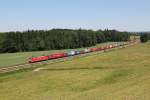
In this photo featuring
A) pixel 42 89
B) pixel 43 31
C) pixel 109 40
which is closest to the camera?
pixel 42 89

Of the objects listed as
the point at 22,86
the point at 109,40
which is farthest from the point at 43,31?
the point at 22,86

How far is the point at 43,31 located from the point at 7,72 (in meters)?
78.6

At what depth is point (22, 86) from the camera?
29.4 metres

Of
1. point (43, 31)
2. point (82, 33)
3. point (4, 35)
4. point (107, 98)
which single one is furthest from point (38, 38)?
point (107, 98)

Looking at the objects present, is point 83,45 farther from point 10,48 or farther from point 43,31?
point 10,48

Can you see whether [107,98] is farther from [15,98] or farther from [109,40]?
[109,40]

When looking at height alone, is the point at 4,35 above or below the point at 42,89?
above

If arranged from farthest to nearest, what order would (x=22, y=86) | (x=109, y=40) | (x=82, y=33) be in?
(x=109, y=40) → (x=82, y=33) → (x=22, y=86)

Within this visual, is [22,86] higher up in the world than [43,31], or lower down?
lower down

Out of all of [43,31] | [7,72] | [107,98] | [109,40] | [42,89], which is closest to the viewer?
[107,98]

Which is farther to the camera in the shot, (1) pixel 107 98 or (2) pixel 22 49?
(2) pixel 22 49

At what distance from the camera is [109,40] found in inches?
6831

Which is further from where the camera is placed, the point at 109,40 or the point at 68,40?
the point at 109,40

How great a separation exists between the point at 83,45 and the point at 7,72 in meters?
91.6
